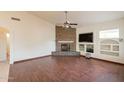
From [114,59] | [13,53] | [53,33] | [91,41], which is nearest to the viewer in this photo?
[13,53]

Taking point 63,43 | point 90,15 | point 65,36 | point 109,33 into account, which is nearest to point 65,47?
point 63,43

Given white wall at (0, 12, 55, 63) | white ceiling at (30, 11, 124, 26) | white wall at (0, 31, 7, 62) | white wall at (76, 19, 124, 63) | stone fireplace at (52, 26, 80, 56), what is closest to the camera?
white ceiling at (30, 11, 124, 26)

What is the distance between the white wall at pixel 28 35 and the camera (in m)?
Answer: 6.35

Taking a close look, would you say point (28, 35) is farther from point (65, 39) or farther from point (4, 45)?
point (65, 39)

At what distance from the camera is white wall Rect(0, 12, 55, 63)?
6348mm

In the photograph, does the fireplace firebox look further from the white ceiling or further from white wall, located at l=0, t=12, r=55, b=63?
the white ceiling

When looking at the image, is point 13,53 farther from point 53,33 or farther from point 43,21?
point 53,33

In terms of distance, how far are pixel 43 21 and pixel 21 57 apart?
367cm

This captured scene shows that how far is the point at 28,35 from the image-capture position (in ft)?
25.2

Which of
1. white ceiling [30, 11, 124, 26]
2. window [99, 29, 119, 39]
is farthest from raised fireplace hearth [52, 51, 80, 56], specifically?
white ceiling [30, 11, 124, 26]

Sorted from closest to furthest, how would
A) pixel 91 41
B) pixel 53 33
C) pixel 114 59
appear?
pixel 114 59 → pixel 91 41 → pixel 53 33

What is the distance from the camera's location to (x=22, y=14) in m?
6.99
